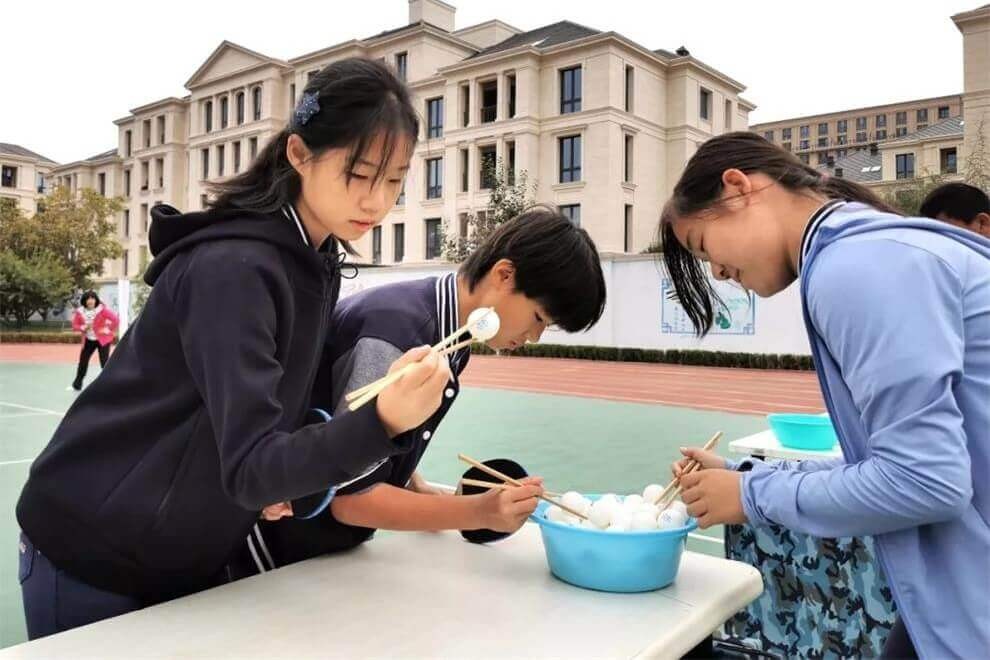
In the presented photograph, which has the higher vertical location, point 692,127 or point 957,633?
point 692,127

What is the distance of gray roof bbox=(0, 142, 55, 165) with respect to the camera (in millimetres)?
38156

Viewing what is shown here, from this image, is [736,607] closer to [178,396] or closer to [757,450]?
[178,396]

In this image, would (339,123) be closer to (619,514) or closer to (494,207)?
(619,514)

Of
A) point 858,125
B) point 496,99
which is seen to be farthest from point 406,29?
point 858,125

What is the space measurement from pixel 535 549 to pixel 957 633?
626 millimetres

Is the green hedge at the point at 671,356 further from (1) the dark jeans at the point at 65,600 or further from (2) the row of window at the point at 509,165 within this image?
(1) the dark jeans at the point at 65,600

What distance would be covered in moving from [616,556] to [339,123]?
2.34ft

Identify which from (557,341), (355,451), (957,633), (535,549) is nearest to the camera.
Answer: (355,451)

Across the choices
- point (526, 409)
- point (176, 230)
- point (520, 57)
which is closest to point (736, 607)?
point (176, 230)

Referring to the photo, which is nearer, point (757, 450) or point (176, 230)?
point (176, 230)

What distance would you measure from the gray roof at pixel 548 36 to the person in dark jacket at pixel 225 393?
2270 centimetres

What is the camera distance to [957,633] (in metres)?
0.88

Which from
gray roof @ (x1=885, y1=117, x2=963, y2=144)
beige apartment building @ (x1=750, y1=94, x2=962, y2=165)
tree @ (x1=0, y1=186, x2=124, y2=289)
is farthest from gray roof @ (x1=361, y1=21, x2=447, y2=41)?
beige apartment building @ (x1=750, y1=94, x2=962, y2=165)

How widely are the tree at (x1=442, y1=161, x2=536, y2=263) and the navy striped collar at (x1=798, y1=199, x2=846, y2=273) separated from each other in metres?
18.7
